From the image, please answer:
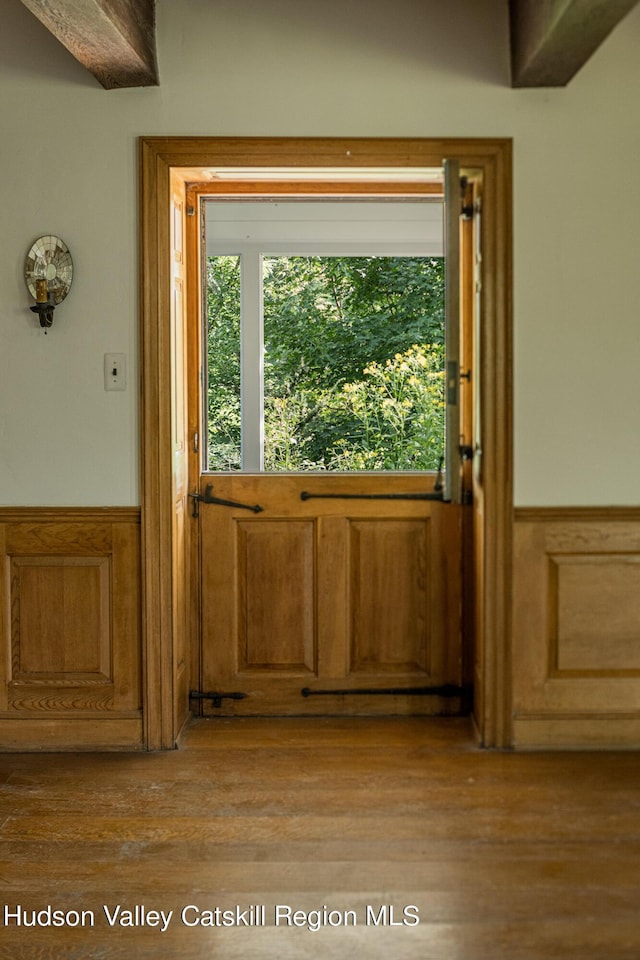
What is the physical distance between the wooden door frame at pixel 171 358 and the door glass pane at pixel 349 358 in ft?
1.64

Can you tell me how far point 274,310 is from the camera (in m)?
3.97

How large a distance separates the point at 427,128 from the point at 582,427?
3.92 feet

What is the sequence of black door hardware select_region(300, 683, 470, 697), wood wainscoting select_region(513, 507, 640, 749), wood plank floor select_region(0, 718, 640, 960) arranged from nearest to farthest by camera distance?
wood plank floor select_region(0, 718, 640, 960)
wood wainscoting select_region(513, 507, 640, 749)
black door hardware select_region(300, 683, 470, 697)

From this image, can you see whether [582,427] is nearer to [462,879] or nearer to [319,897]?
[462,879]

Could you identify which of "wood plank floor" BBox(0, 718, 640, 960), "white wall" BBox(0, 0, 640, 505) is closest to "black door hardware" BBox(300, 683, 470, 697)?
"wood plank floor" BBox(0, 718, 640, 960)

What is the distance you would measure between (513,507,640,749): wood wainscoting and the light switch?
1.51 metres

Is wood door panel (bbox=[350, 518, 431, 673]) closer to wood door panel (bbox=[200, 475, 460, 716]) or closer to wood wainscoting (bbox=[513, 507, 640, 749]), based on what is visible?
wood door panel (bbox=[200, 475, 460, 716])

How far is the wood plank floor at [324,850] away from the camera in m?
2.31

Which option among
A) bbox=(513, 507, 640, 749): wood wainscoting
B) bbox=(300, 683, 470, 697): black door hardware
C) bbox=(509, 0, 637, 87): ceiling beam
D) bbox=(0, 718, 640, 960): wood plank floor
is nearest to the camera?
bbox=(0, 718, 640, 960): wood plank floor

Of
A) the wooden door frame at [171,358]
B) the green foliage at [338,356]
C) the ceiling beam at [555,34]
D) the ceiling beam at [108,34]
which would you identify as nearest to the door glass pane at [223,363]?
the green foliage at [338,356]

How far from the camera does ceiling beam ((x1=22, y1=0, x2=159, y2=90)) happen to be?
2.83m

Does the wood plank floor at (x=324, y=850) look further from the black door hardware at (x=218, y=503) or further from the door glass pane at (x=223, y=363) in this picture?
the door glass pane at (x=223, y=363)

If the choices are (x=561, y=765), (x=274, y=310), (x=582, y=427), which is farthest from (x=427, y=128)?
(x=561, y=765)

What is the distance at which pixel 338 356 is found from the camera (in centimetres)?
398
